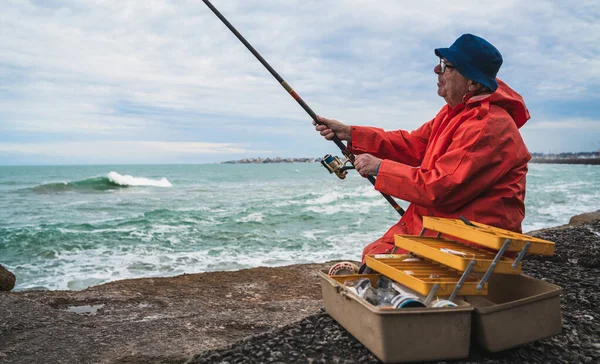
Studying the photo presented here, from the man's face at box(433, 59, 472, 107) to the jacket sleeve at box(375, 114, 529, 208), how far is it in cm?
33

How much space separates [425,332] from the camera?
2408 mm

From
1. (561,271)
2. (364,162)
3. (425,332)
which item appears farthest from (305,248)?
(425,332)

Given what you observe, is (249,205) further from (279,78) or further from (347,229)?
(279,78)

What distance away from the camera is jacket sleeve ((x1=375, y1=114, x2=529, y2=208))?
2900 millimetres

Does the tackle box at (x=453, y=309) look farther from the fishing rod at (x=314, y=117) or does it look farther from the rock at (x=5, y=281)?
the rock at (x=5, y=281)

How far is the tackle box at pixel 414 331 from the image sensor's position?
235cm

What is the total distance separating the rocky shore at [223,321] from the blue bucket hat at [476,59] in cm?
166

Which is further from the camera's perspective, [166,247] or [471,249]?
[166,247]

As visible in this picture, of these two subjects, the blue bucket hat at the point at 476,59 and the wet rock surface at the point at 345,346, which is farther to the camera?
the blue bucket hat at the point at 476,59

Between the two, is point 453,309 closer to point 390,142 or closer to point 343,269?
point 343,269

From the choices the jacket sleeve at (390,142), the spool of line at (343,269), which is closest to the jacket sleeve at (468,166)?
the spool of line at (343,269)

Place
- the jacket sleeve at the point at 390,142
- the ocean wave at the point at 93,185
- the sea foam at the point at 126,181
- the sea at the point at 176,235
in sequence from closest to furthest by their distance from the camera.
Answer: the jacket sleeve at the point at 390,142
the sea at the point at 176,235
the ocean wave at the point at 93,185
the sea foam at the point at 126,181

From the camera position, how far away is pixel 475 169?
2.89 meters

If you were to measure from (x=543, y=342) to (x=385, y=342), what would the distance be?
128 centimetres
